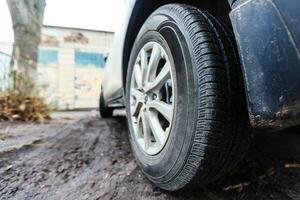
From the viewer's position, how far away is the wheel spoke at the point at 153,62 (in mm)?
1203

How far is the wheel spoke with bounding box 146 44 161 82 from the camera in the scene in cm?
120

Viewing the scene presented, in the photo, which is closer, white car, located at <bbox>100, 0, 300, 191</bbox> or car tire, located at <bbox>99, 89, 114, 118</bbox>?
white car, located at <bbox>100, 0, 300, 191</bbox>

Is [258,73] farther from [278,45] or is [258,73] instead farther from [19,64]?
[19,64]

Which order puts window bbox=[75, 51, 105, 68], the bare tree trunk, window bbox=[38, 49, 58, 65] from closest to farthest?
1. the bare tree trunk
2. window bbox=[38, 49, 58, 65]
3. window bbox=[75, 51, 105, 68]

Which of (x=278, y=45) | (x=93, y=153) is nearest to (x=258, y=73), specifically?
(x=278, y=45)

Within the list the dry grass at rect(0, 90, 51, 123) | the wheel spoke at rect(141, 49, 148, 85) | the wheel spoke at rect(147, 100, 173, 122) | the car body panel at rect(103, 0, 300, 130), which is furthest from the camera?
the dry grass at rect(0, 90, 51, 123)

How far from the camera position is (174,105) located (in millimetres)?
1013

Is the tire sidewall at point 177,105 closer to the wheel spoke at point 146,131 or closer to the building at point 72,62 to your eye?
the wheel spoke at point 146,131

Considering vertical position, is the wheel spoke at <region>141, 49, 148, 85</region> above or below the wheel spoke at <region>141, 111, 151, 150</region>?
above

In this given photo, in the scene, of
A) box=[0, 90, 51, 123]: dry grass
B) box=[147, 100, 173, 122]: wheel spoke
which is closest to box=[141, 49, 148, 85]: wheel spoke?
box=[147, 100, 173, 122]: wheel spoke

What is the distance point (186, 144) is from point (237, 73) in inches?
11.8

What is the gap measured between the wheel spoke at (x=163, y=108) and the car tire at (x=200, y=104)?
0.07ft

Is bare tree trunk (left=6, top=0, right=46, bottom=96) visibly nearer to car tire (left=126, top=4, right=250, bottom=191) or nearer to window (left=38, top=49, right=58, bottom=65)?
car tire (left=126, top=4, right=250, bottom=191)

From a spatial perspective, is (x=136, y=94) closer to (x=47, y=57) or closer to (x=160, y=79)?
(x=160, y=79)
